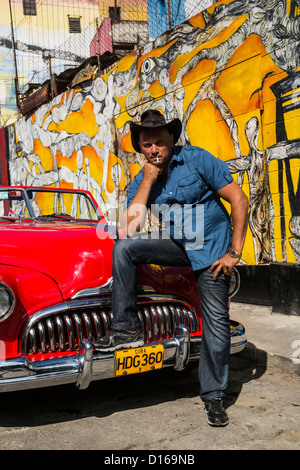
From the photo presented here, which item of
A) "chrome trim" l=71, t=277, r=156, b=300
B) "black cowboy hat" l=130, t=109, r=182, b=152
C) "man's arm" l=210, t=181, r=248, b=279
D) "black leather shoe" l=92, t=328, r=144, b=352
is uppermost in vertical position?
"black cowboy hat" l=130, t=109, r=182, b=152

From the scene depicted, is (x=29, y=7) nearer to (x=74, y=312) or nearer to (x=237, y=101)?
(x=237, y=101)

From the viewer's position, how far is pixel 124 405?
2.89 m

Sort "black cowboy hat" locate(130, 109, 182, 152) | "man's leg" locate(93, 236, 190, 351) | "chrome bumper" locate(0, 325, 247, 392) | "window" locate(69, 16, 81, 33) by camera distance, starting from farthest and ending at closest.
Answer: "window" locate(69, 16, 81, 33), "black cowboy hat" locate(130, 109, 182, 152), "man's leg" locate(93, 236, 190, 351), "chrome bumper" locate(0, 325, 247, 392)

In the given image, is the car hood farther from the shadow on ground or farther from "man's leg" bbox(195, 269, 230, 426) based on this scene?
the shadow on ground

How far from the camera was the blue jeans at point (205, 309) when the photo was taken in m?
2.62

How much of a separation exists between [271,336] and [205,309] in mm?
1688

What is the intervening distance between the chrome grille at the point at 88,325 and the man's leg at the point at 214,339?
273 mm

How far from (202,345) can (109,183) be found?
6.38 metres

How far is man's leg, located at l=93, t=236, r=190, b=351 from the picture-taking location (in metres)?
2.58

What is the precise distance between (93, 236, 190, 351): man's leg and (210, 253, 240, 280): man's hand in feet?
0.90

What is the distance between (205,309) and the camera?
2.67m

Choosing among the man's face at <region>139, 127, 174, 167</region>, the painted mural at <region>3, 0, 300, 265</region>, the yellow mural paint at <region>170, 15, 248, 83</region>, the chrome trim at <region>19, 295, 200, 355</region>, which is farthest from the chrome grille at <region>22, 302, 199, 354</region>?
the yellow mural paint at <region>170, 15, 248, 83</region>

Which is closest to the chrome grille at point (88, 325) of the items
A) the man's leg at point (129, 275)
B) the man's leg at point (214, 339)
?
the man's leg at point (129, 275)

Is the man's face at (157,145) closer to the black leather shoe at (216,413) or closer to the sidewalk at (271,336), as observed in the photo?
the black leather shoe at (216,413)
